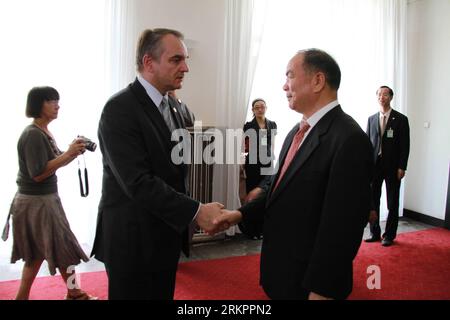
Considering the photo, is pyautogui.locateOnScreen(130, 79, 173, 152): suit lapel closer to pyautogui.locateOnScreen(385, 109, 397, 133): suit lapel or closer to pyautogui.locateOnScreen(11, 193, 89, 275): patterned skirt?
pyautogui.locateOnScreen(11, 193, 89, 275): patterned skirt

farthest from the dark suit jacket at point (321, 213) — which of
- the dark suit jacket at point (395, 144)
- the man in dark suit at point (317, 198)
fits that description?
the dark suit jacket at point (395, 144)

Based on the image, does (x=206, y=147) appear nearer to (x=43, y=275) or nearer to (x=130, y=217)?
(x=43, y=275)

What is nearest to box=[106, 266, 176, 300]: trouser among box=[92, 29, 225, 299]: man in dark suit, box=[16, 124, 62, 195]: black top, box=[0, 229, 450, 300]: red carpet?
box=[92, 29, 225, 299]: man in dark suit

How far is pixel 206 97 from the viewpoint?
4.15m

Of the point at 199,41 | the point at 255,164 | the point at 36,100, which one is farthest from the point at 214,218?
the point at 199,41

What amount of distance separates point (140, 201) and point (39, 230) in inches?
52.7

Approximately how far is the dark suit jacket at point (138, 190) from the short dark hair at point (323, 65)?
0.62 meters

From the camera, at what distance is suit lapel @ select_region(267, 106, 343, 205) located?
129cm

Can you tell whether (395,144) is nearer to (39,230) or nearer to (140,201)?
(140,201)

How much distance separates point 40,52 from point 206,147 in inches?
72.3

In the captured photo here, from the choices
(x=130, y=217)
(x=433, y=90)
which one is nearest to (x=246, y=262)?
(x=130, y=217)

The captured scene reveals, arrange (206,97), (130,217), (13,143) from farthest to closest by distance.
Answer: (206,97), (13,143), (130,217)

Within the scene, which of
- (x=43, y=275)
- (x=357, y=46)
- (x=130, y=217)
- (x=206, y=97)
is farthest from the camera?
(x=357, y=46)

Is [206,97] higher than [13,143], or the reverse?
[206,97]
